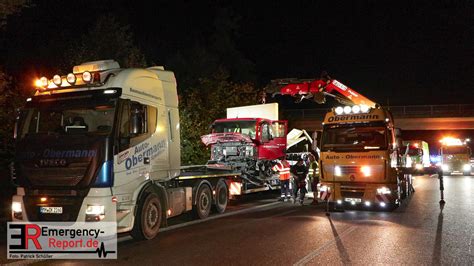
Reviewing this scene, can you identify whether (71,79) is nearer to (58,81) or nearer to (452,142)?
(58,81)

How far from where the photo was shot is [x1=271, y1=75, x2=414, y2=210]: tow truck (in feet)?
40.3

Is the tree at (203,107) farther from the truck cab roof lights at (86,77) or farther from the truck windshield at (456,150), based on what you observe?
the truck windshield at (456,150)

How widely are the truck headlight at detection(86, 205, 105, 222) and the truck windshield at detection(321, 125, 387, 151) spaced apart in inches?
283

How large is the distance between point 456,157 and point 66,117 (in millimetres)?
30622

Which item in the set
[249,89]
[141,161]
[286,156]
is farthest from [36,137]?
[249,89]

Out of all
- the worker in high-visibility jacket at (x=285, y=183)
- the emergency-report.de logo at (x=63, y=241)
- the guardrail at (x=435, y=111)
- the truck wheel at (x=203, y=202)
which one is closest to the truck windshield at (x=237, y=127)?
the worker in high-visibility jacket at (x=285, y=183)

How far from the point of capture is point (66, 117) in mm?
8555

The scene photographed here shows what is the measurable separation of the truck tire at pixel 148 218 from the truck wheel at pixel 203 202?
2.18 m

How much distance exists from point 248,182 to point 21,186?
8480 millimetres

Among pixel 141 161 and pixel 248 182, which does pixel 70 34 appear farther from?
pixel 141 161

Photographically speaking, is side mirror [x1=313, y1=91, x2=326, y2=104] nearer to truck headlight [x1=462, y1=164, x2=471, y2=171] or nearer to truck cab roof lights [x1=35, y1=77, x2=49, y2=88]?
truck cab roof lights [x1=35, y1=77, x2=49, y2=88]

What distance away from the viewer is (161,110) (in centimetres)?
971

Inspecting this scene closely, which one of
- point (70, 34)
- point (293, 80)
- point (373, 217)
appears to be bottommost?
point (373, 217)

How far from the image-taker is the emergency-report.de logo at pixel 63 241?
782cm
